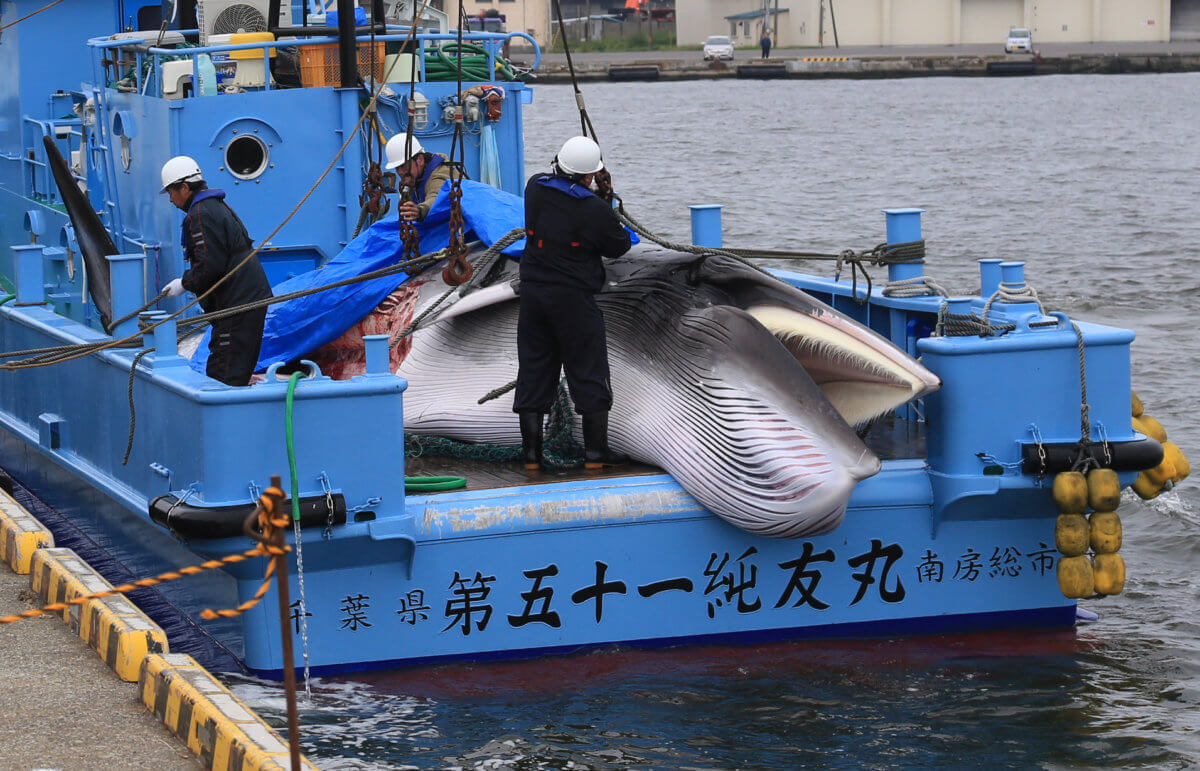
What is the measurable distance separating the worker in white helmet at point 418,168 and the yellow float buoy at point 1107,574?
12.4ft

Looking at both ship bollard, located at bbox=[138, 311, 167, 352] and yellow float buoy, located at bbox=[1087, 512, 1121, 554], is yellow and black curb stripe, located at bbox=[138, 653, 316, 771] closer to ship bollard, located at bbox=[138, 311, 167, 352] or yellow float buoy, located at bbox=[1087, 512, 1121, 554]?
ship bollard, located at bbox=[138, 311, 167, 352]

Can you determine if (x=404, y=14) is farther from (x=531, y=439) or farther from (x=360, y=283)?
(x=531, y=439)

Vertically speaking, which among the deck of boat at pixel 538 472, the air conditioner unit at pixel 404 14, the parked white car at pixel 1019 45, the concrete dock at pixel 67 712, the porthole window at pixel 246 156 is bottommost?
the concrete dock at pixel 67 712

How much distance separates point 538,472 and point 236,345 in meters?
1.58

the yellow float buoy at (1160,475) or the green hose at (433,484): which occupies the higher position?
the green hose at (433,484)

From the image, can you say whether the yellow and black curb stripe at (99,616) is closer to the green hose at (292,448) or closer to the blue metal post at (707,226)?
the green hose at (292,448)

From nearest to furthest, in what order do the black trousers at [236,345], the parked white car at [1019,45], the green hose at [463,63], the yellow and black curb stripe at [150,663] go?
the yellow and black curb stripe at [150,663]
the black trousers at [236,345]
the green hose at [463,63]
the parked white car at [1019,45]

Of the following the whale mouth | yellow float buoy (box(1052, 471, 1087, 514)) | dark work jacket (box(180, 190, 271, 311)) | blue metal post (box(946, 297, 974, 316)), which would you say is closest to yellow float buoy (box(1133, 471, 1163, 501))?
yellow float buoy (box(1052, 471, 1087, 514))

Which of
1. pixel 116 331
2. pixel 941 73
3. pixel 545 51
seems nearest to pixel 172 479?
pixel 116 331

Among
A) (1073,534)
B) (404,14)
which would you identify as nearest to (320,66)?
(404,14)

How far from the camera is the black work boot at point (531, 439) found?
7.84 metres

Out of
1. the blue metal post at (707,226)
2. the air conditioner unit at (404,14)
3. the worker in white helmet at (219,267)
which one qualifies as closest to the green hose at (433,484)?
the worker in white helmet at (219,267)

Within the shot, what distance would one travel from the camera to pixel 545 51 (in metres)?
84.1

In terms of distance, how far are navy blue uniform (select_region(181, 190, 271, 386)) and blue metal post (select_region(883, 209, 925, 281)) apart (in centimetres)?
313
